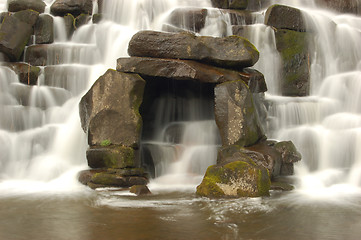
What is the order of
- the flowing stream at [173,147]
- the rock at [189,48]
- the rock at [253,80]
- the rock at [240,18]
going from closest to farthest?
the flowing stream at [173,147], the rock at [189,48], the rock at [253,80], the rock at [240,18]

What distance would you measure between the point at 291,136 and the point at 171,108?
3499mm

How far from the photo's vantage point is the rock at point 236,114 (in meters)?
8.88

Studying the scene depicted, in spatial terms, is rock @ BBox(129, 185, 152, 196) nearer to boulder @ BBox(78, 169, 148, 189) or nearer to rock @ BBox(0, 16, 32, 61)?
boulder @ BBox(78, 169, 148, 189)

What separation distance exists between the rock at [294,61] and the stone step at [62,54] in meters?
6.23

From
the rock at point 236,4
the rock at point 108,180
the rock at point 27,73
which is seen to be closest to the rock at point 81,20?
the rock at point 27,73

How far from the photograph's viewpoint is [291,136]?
34.2 feet

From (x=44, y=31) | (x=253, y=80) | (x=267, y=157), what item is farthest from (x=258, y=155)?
(x=44, y=31)

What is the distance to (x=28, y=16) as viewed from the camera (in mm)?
14102

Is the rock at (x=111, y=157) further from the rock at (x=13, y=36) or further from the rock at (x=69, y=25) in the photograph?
the rock at (x=69, y=25)

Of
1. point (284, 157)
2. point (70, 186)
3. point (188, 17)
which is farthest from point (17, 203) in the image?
point (188, 17)

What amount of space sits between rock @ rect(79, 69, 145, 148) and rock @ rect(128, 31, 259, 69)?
31.3 inches

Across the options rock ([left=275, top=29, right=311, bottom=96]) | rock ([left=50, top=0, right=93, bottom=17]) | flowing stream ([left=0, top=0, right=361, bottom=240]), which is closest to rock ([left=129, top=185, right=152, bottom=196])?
flowing stream ([left=0, top=0, right=361, bottom=240])

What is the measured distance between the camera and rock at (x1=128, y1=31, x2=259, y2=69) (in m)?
9.43

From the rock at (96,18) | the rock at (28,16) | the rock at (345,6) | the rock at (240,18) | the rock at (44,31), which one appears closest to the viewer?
the rock at (28,16)
